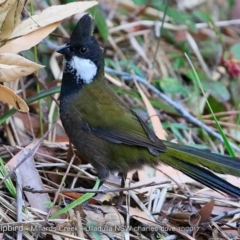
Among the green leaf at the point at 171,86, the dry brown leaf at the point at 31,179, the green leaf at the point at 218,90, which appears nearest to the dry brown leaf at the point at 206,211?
the dry brown leaf at the point at 31,179

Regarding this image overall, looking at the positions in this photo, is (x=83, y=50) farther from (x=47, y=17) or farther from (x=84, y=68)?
(x=47, y=17)

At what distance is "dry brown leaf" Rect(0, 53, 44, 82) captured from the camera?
306cm

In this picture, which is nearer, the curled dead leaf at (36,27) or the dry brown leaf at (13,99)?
the dry brown leaf at (13,99)

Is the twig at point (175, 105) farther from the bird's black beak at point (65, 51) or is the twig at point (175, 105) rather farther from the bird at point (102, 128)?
the bird's black beak at point (65, 51)

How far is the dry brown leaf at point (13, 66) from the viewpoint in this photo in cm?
306

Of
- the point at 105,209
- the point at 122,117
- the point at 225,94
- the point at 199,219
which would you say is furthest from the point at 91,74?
the point at 225,94

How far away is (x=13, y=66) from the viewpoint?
307 centimetres

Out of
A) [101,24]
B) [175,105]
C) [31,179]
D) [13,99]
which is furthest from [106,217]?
[101,24]

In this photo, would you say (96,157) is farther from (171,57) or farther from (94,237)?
(171,57)

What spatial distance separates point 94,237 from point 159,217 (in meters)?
0.51

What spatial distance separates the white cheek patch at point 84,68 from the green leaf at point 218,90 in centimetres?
154

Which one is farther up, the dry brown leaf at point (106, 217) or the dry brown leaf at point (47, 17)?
the dry brown leaf at point (47, 17)

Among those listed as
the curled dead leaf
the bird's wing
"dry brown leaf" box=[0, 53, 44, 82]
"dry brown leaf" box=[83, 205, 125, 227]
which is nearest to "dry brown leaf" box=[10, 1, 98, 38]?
the curled dead leaf

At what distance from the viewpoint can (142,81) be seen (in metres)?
4.47
